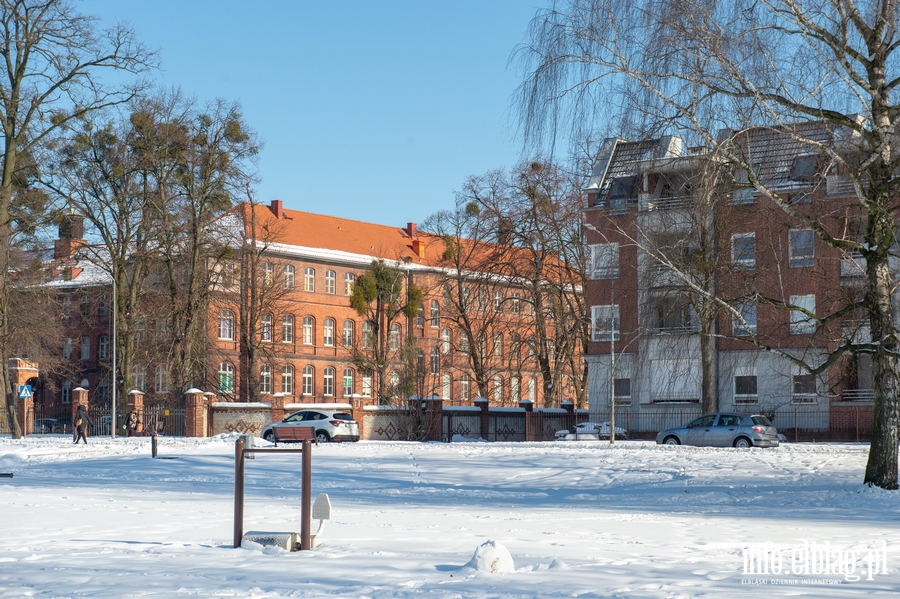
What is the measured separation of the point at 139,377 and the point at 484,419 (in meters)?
20.9

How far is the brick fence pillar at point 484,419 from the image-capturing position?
50844mm

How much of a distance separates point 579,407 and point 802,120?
43.3 meters

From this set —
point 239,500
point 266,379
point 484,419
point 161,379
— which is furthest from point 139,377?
point 239,500

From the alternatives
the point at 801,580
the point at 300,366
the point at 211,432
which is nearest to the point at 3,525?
the point at 801,580

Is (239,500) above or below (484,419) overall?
above

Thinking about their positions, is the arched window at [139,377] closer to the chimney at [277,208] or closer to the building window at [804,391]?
the chimney at [277,208]

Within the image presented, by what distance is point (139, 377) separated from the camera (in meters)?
60.1

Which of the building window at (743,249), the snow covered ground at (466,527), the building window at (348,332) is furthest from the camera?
the building window at (348,332)

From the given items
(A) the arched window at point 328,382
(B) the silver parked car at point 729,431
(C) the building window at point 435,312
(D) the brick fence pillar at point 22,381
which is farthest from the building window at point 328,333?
(B) the silver parked car at point 729,431

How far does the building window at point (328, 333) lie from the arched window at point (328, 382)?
1.87m

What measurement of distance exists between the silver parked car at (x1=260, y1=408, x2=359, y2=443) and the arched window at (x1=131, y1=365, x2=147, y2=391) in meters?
13.5

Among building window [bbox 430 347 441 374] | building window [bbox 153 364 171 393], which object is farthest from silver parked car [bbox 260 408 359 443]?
building window [bbox 430 347 441 374]

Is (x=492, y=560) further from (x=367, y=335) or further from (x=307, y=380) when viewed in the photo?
(x=307, y=380)

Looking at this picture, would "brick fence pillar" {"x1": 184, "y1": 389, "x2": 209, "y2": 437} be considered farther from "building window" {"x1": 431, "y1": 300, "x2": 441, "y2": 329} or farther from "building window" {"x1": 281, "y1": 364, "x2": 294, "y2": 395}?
"building window" {"x1": 431, "y1": 300, "x2": 441, "y2": 329}
